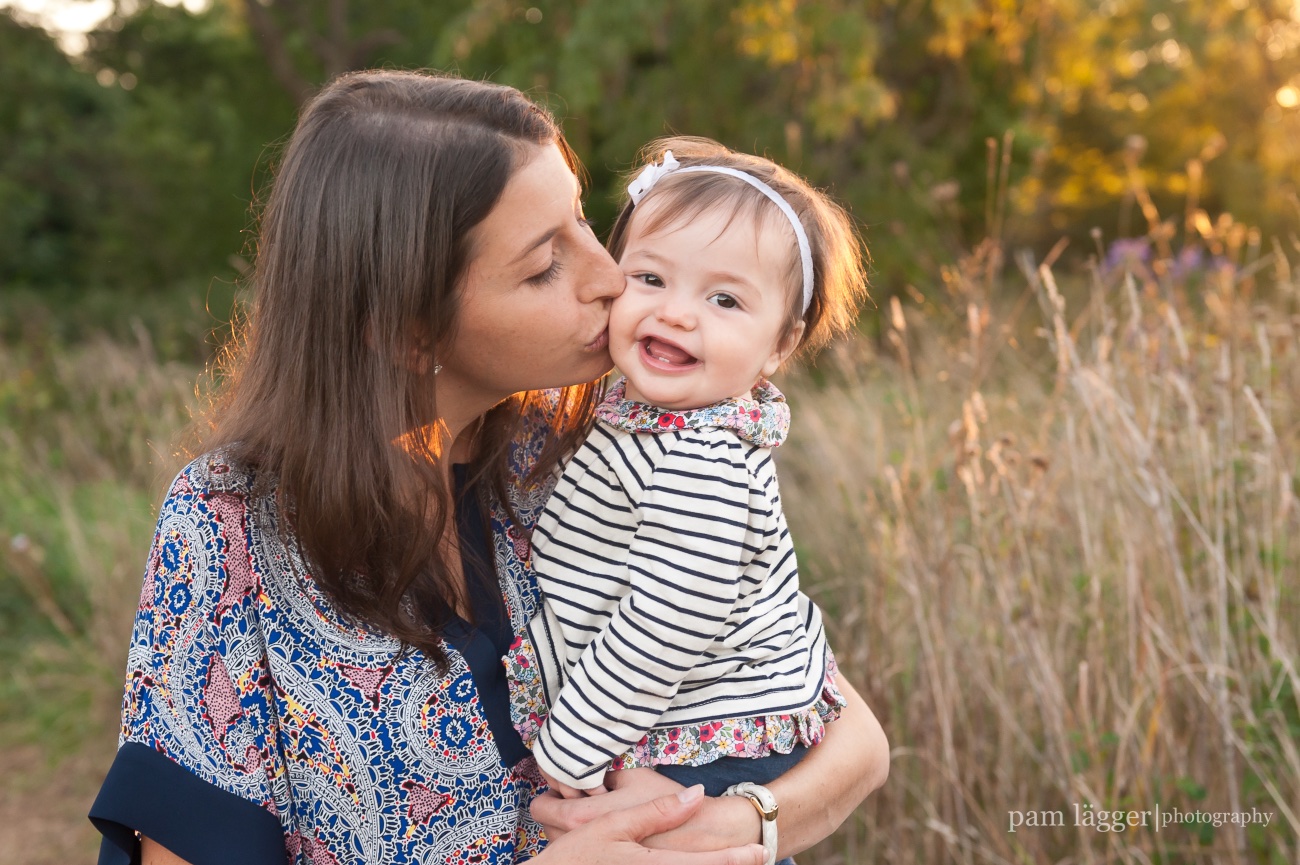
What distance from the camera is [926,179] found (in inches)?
350

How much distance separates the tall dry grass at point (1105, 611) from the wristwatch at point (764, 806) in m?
0.93

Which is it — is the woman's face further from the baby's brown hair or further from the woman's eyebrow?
the baby's brown hair

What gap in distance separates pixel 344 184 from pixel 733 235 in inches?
22.7

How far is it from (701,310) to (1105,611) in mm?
1608

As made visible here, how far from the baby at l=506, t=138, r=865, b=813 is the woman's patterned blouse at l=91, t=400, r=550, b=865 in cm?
13

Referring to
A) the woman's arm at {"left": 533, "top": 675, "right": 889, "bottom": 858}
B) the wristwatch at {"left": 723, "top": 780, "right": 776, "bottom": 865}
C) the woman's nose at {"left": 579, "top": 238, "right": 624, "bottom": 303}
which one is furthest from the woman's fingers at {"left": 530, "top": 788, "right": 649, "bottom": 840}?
the woman's nose at {"left": 579, "top": 238, "right": 624, "bottom": 303}

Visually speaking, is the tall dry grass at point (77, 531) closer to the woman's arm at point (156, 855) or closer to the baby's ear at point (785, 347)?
the woman's arm at point (156, 855)

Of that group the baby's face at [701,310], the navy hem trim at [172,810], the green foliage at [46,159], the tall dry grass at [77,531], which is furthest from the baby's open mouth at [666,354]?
the green foliage at [46,159]

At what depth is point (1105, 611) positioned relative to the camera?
2678 mm

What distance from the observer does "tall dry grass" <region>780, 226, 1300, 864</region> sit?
2.39 meters

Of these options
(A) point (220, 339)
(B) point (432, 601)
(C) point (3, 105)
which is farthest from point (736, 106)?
(C) point (3, 105)

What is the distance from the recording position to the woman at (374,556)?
4.68ft

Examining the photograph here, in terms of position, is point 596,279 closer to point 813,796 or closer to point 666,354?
point 666,354

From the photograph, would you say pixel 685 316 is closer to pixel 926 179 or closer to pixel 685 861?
pixel 685 861
